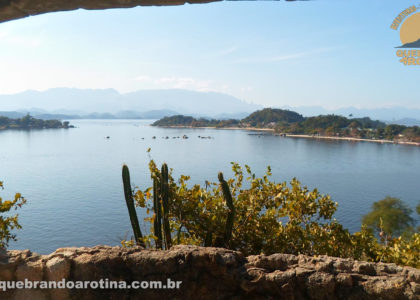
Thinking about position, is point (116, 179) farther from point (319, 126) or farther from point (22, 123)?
point (22, 123)

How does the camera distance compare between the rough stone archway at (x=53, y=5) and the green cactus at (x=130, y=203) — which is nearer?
the rough stone archway at (x=53, y=5)

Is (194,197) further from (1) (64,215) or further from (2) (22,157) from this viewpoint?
(2) (22,157)

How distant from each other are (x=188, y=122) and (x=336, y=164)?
12595 cm

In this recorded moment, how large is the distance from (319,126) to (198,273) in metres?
133

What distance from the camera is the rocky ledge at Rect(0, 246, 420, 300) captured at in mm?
3283

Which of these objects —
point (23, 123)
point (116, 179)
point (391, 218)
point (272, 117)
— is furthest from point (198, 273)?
point (272, 117)

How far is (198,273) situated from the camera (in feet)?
11.2

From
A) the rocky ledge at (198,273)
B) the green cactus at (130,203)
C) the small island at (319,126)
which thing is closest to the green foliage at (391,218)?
the green cactus at (130,203)

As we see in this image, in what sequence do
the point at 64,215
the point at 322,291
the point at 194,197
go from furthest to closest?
the point at 64,215
the point at 194,197
the point at 322,291

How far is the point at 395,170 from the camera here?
189 ft

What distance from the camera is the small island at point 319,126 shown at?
107m

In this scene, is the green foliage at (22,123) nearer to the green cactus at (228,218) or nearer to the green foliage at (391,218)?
the green foliage at (391,218)

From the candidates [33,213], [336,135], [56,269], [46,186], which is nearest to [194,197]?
[56,269]

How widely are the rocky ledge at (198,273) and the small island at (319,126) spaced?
368 ft
